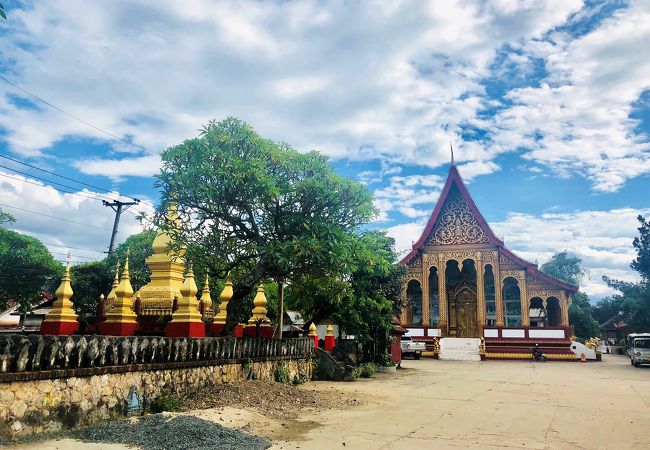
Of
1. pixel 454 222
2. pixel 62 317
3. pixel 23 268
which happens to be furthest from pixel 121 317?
pixel 454 222

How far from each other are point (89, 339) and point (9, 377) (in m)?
1.40

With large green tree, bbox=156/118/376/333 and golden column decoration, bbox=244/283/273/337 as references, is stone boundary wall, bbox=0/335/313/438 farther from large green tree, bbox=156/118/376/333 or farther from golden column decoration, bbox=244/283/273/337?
golden column decoration, bbox=244/283/273/337

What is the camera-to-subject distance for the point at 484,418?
30.9 ft

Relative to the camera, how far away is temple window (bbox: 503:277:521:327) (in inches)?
1394

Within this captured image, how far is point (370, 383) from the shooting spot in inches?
642

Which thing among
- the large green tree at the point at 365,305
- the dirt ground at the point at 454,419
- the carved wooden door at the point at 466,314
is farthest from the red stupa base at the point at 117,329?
the carved wooden door at the point at 466,314

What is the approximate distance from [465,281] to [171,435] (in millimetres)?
32544

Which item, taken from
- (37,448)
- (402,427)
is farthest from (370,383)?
(37,448)

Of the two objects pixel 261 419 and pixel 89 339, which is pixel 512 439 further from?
pixel 89 339

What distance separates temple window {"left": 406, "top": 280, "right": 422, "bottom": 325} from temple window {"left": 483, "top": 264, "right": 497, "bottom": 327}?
15.1ft

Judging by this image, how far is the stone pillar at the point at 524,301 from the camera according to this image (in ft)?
110

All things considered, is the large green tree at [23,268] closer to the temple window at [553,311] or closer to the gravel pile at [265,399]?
the gravel pile at [265,399]

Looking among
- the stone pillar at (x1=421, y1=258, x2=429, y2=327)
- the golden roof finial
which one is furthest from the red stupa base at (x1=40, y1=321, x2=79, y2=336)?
the stone pillar at (x1=421, y1=258, x2=429, y2=327)

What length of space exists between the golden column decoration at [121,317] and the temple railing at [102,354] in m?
2.32
